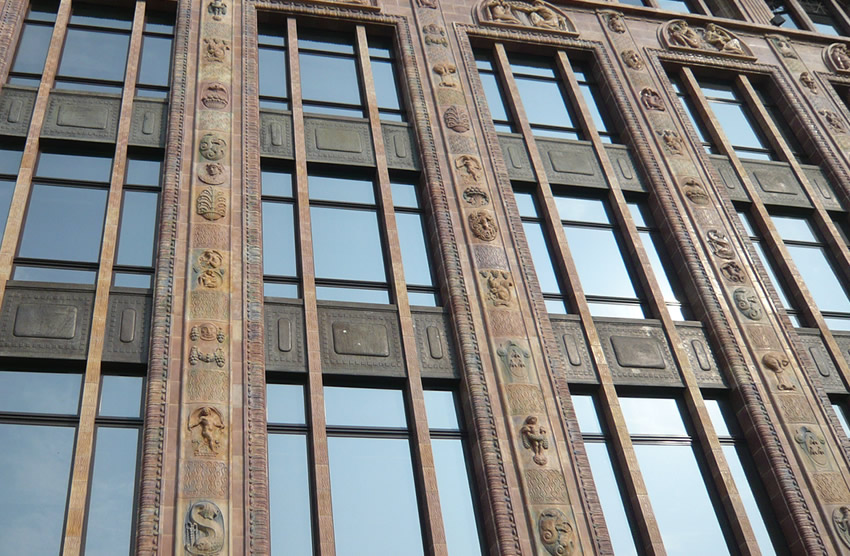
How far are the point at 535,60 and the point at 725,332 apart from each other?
849 cm

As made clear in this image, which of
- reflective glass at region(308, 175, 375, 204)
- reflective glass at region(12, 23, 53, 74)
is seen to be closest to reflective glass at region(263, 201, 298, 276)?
reflective glass at region(308, 175, 375, 204)

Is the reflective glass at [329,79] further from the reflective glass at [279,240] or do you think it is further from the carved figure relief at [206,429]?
the carved figure relief at [206,429]

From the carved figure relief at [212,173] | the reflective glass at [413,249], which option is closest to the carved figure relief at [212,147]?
the carved figure relief at [212,173]

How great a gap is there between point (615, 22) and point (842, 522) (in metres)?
13.1

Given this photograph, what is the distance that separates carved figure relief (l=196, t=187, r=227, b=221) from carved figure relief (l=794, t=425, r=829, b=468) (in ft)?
33.2

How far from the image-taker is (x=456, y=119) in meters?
18.5

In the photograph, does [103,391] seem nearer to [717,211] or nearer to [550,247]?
[550,247]

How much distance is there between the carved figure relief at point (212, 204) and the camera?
15289 mm

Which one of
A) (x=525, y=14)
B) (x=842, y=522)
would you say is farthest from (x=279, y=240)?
(x=842, y=522)

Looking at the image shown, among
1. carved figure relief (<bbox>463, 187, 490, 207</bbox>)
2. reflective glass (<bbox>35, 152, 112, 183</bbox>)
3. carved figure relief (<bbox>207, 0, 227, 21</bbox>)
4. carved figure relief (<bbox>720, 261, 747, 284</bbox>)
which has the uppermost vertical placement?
carved figure relief (<bbox>207, 0, 227, 21</bbox>)

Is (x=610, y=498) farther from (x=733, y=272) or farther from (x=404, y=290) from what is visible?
(x=733, y=272)

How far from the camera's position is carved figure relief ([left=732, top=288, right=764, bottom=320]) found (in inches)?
667

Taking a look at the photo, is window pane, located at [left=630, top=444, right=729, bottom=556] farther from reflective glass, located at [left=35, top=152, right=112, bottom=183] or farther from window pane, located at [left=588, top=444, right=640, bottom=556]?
reflective glass, located at [left=35, top=152, right=112, bottom=183]

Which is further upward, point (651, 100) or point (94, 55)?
point (94, 55)
